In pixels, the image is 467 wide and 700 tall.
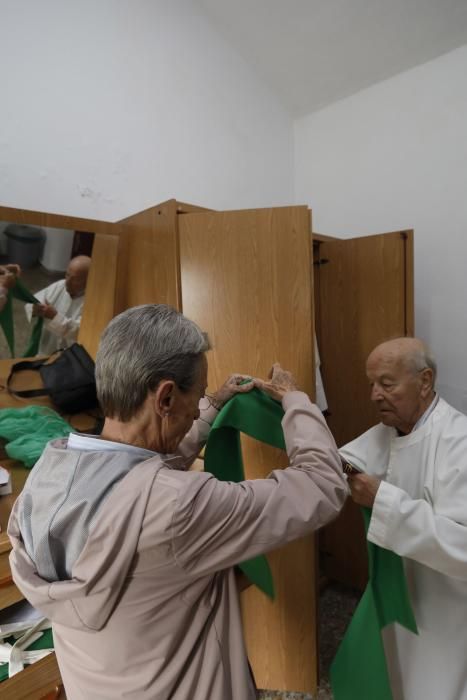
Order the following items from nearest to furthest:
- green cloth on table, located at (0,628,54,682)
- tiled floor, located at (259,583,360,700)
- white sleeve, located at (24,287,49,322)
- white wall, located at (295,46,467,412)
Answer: green cloth on table, located at (0,628,54,682), white sleeve, located at (24,287,49,322), tiled floor, located at (259,583,360,700), white wall, located at (295,46,467,412)

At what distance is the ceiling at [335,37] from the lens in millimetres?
2012

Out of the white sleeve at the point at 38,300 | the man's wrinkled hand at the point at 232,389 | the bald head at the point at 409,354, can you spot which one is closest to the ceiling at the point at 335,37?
the bald head at the point at 409,354

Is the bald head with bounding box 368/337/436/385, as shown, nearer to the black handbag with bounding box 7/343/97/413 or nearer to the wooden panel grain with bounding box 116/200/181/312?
the wooden panel grain with bounding box 116/200/181/312

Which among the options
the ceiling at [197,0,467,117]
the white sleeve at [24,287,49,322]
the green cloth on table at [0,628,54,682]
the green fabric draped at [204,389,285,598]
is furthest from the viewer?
the ceiling at [197,0,467,117]

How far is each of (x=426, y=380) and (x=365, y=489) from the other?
1.38 feet

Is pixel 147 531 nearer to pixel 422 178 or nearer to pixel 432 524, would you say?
pixel 432 524

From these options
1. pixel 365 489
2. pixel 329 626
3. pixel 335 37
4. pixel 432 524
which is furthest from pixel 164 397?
pixel 335 37

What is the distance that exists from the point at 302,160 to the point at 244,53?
2.43 ft

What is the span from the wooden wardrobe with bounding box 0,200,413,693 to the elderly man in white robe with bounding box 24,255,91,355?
0.04 meters

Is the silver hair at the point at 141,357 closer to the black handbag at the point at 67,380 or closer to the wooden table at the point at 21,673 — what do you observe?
the wooden table at the point at 21,673

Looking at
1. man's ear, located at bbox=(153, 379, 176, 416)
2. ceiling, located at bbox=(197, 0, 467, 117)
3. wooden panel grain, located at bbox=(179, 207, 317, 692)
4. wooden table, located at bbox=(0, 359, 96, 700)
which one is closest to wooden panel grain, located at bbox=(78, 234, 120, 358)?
wooden panel grain, located at bbox=(179, 207, 317, 692)

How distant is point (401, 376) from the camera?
1.34 metres

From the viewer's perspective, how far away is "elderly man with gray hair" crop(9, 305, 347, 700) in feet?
2.21

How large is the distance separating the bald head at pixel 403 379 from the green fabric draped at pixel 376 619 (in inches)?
13.5
